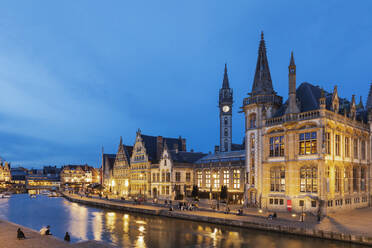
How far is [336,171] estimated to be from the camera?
153 feet

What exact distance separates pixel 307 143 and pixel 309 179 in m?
5.02

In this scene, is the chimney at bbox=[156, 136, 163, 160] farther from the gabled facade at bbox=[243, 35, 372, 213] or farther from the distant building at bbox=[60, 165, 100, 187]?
the distant building at bbox=[60, 165, 100, 187]

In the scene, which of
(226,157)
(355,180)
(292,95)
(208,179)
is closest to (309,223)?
(292,95)

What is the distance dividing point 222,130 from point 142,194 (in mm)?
40908

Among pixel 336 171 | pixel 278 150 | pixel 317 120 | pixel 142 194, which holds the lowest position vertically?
pixel 142 194

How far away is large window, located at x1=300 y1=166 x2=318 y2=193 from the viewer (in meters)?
44.4

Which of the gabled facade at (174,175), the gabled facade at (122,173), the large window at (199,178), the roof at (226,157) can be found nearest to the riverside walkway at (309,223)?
the roof at (226,157)

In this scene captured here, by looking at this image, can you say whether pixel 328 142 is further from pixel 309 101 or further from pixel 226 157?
pixel 226 157

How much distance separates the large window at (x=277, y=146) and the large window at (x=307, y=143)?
131 inches

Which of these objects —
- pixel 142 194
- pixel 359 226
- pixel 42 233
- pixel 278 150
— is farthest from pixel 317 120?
pixel 142 194

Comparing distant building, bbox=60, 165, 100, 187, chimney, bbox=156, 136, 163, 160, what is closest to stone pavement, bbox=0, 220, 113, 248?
chimney, bbox=156, 136, 163, 160

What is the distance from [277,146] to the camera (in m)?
49.5

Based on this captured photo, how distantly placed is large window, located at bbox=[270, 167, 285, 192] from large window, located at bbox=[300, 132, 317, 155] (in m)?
4.75

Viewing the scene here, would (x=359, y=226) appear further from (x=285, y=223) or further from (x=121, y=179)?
(x=121, y=179)
